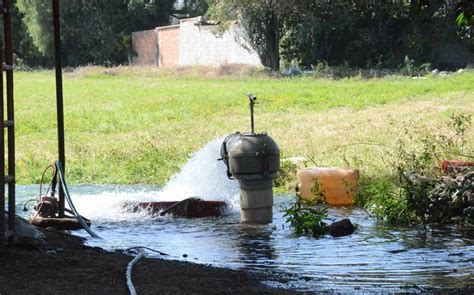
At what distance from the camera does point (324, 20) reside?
43.6 metres

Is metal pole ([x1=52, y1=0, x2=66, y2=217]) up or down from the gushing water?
up

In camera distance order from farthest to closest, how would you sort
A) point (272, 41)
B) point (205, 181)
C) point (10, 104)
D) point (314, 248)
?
point (272, 41) → point (205, 181) → point (314, 248) → point (10, 104)

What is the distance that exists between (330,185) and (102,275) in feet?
21.5

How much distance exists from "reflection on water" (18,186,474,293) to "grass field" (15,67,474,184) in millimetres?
3668

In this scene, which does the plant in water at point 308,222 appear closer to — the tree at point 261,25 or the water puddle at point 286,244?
the water puddle at point 286,244

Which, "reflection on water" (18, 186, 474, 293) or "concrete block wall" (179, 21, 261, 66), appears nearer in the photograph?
"reflection on water" (18, 186, 474, 293)

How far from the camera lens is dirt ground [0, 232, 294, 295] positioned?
749 centimetres

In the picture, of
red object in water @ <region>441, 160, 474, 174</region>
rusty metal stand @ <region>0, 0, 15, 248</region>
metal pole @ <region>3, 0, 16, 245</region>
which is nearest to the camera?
rusty metal stand @ <region>0, 0, 15, 248</region>

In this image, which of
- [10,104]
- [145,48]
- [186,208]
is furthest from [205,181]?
[145,48]

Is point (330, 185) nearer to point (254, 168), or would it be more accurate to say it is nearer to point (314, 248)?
point (254, 168)

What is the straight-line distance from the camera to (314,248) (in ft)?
34.9

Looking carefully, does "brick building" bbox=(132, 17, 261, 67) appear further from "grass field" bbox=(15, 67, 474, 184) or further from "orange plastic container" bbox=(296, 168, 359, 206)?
"orange plastic container" bbox=(296, 168, 359, 206)

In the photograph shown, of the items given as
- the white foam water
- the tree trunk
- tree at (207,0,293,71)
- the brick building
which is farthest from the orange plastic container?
the brick building

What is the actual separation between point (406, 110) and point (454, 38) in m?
18.4
